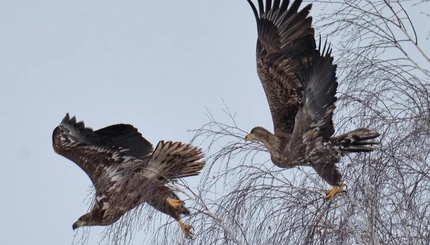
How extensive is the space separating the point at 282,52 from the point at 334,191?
2.84 metres

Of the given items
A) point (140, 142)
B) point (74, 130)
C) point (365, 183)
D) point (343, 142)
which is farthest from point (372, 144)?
point (74, 130)

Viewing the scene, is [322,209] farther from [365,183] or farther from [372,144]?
[372,144]

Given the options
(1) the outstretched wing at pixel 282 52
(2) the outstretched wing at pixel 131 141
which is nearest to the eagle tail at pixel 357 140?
(1) the outstretched wing at pixel 282 52

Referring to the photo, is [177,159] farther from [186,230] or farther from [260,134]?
[186,230]

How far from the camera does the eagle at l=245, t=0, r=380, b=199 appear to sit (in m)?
7.96

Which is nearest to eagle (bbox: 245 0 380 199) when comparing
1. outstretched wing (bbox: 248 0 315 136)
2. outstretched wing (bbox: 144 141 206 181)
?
outstretched wing (bbox: 248 0 315 136)

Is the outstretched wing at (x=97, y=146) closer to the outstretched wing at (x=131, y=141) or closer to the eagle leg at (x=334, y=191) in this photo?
the outstretched wing at (x=131, y=141)

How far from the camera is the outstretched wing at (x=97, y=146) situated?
919 centimetres

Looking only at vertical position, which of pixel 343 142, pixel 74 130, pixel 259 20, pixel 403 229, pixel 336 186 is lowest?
pixel 403 229

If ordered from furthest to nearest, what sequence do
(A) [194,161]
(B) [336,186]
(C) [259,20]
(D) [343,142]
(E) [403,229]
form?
1. (C) [259,20]
2. (A) [194,161]
3. (D) [343,142]
4. (B) [336,186]
5. (E) [403,229]

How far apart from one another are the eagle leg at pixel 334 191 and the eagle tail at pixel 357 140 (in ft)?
1.38

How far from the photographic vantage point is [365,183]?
21.9 ft

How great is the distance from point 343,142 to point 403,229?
5.50 feet

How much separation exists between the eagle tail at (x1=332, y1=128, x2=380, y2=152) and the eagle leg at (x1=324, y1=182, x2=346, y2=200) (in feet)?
1.38
